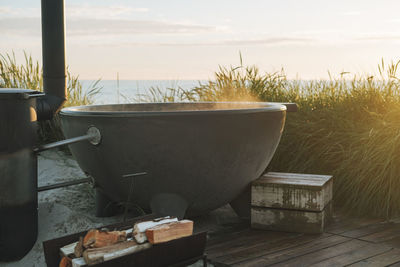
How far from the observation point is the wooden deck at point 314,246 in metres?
2.17

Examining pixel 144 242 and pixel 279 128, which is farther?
pixel 279 128

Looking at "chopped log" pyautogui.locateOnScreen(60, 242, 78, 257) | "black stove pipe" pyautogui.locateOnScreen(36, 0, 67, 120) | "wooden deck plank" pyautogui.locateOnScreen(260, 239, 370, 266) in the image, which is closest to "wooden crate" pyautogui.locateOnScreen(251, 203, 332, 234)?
"wooden deck plank" pyautogui.locateOnScreen(260, 239, 370, 266)

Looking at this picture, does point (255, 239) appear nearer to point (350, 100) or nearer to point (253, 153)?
point (253, 153)

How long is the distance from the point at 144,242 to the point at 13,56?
135 inches

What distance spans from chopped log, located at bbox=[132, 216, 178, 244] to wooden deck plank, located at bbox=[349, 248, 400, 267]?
3.00ft

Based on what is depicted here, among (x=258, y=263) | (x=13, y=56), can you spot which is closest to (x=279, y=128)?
(x=258, y=263)

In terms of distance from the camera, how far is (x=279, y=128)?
261 cm

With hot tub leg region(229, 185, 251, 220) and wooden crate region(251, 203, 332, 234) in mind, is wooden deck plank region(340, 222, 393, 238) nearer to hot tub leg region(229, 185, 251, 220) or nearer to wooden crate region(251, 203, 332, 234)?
wooden crate region(251, 203, 332, 234)

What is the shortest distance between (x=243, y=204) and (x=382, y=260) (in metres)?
0.88

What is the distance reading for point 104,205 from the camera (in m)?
2.83

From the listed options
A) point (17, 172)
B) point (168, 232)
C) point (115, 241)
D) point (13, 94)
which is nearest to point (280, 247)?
point (168, 232)

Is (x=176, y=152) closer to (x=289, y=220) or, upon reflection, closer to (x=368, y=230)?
(x=289, y=220)

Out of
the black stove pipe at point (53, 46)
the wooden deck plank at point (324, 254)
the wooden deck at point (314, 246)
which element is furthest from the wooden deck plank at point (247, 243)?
the black stove pipe at point (53, 46)

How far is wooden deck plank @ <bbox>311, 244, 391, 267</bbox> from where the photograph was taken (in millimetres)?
2145
